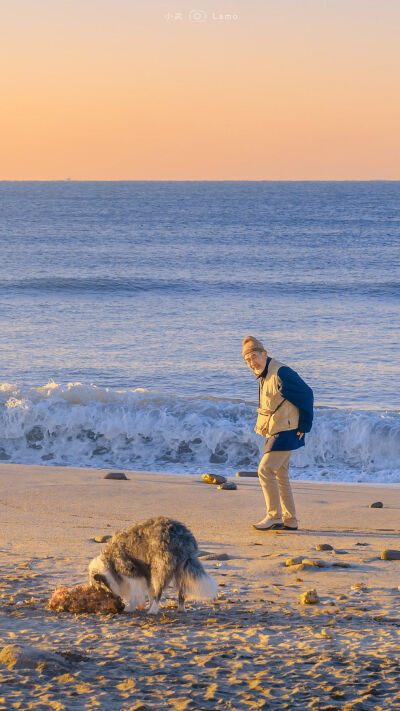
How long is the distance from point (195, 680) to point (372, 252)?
4456 cm

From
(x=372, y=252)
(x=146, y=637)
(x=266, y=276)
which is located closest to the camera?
(x=146, y=637)

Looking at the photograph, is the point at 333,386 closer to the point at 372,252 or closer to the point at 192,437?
the point at 192,437

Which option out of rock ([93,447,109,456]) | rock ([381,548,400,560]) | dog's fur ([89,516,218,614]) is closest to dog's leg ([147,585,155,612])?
dog's fur ([89,516,218,614])

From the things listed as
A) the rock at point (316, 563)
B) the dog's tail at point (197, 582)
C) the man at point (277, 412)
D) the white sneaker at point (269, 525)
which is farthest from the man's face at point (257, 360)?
the dog's tail at point (197, 582)

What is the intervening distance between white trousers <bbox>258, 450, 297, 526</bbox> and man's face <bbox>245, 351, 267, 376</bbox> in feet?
2.52

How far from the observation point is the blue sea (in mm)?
13930

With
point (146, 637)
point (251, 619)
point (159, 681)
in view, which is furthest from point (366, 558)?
point (159, 681)

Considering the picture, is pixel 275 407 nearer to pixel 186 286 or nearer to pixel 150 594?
pixel 150 594

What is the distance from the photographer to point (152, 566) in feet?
17.1

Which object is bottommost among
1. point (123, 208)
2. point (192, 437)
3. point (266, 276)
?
point (192, 437)

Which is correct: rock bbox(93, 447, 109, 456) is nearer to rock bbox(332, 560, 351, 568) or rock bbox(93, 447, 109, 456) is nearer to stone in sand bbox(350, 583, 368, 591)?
rock bbox(332, 560, 351, 568)

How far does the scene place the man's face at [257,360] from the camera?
7.29 m

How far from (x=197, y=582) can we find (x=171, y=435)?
9.11 m

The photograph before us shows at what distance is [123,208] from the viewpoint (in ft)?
270
